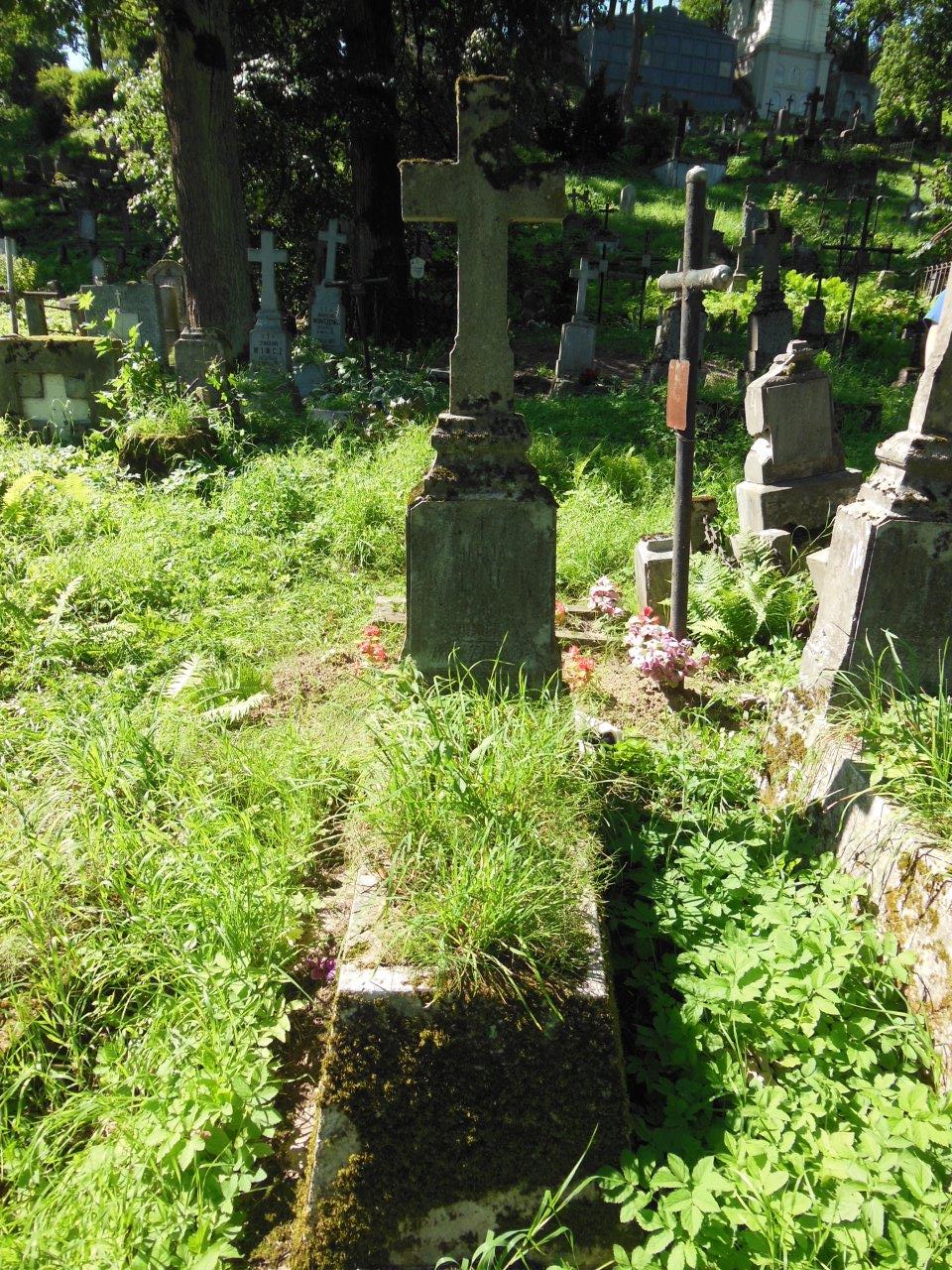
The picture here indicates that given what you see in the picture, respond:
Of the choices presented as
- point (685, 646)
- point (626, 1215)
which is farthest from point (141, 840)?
point (685, 646)

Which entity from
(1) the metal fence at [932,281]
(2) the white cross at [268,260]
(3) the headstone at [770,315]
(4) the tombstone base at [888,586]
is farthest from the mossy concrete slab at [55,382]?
(1) the metal fence at [932,281]

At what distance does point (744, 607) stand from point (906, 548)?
5.11ft

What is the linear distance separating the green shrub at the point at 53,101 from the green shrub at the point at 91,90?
0.28 metres

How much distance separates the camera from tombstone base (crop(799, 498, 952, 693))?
2.98 meters

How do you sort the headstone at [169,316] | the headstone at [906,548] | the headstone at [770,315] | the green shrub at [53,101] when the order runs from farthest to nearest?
the green shrub at [53,101]
the headstone at [169,316]
the headstone at [770,315]
the headstone at [906,548]

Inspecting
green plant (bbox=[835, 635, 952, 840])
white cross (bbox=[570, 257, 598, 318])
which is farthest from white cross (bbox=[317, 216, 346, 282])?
green plant (bbox=[835, 635, 952, 840])

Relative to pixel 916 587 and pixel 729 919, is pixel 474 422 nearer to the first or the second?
pixel 916 587

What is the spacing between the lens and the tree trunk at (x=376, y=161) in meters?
13.4

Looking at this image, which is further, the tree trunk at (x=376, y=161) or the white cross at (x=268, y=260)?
the tree trunk at (x=376, y=161)

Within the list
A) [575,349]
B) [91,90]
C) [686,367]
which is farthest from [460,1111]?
[91,90]

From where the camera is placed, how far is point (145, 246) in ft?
68.0

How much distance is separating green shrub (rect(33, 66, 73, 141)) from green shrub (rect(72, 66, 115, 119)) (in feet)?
0.90

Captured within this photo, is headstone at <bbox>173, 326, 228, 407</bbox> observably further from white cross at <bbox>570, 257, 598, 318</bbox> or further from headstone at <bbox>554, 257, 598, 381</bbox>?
white cross at <bbox>570, 257, 598, 318</bbox>

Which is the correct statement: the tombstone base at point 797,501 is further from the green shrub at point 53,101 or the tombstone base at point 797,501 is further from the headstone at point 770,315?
the green shrub at point 53,101
